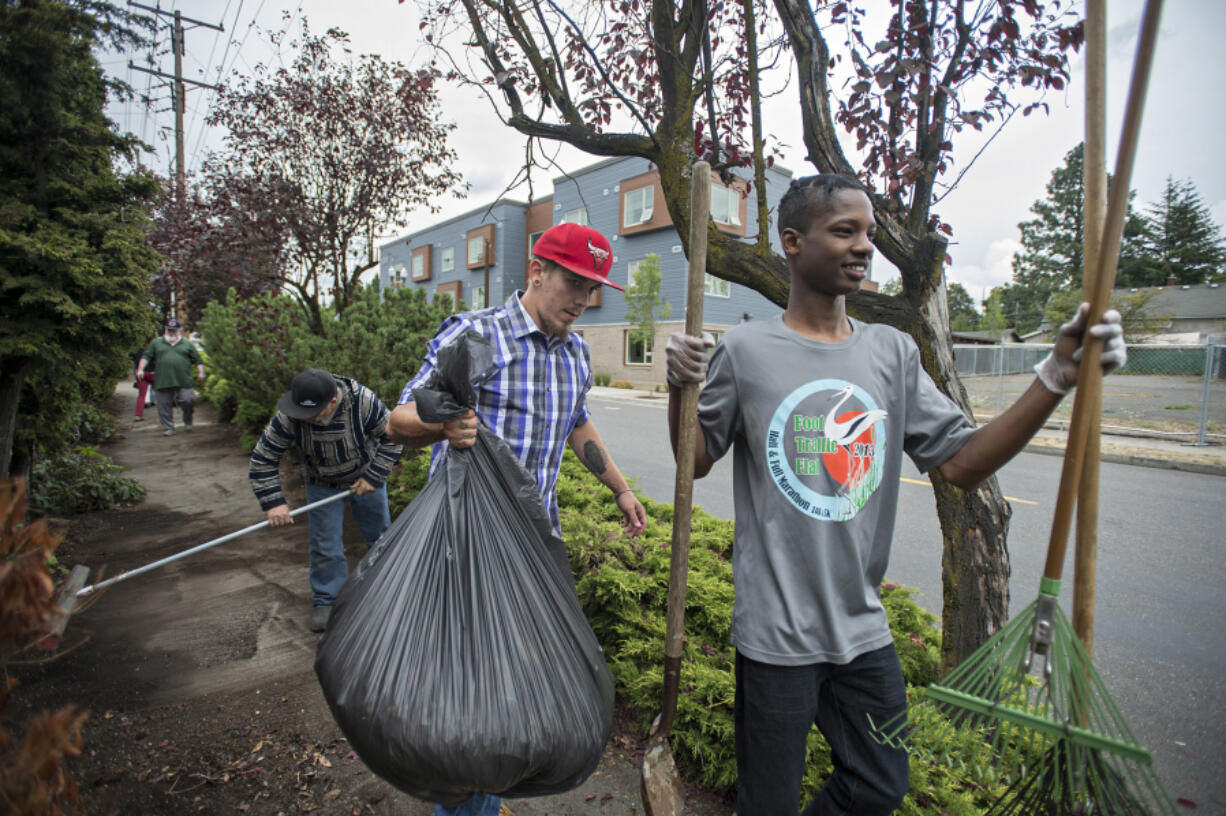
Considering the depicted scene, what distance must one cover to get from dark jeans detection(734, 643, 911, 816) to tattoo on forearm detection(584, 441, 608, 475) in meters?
1.03

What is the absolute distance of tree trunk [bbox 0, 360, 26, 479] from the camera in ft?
12.3

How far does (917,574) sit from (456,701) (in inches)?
174

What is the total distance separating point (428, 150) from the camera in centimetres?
718

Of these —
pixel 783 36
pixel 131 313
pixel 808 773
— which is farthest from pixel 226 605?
pixel 783 36

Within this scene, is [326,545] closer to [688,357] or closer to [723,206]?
[688,357]

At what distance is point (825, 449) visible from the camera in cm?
165

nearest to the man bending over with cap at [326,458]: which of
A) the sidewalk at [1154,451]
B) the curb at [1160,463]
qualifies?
the sidewalk at [1154,451]

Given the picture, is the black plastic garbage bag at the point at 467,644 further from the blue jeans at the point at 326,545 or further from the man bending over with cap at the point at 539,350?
the blue jeans at the point at 326,545

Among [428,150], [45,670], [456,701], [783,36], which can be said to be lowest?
[45,670]

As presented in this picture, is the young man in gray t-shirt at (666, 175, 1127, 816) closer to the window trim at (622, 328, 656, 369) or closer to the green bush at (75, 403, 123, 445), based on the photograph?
the green bush at (75, 403, 123, 445)

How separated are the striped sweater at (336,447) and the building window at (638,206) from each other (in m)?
23.7

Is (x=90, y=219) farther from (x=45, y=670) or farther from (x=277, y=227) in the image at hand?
(x=277, y=227)

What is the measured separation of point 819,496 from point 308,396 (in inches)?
112

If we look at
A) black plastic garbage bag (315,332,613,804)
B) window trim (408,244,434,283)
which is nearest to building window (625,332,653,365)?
window trim (408,244,434,283)
